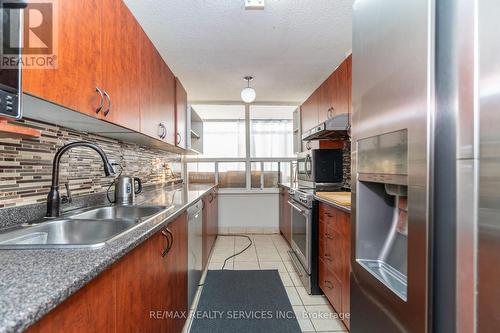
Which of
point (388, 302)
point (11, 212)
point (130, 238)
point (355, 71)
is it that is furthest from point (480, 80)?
point (11, 212)

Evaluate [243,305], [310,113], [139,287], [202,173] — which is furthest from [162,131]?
[202,173]

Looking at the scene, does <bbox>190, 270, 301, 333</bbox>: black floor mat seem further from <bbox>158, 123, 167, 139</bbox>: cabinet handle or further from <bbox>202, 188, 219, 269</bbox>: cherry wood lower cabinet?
<bbox>158, 123, 167, 139</bbox>: cabinet handle

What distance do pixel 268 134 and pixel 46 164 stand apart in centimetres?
355

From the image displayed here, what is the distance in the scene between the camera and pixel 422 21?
0.76 metres

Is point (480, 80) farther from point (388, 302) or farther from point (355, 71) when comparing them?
point (388, 302)

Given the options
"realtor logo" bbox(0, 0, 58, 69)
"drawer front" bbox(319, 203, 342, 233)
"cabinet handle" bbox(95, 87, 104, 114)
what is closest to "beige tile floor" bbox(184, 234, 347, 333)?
"drawer front" bbox(319, 203, 342, 233)

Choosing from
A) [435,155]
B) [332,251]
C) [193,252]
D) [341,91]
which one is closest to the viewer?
[435,155]

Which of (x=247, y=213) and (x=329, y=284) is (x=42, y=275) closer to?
(x=329, y=284)

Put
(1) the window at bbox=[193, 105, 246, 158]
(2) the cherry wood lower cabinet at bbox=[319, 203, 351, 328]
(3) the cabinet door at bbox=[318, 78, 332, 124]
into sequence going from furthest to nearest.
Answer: (1) the window at bbox=[193, 105, 246, 158], (3) the cabinet door at bbox=[318, 78, 332, 124], (2) the cherry wood lower cabinet at bbox=[319, 203, 351, 328]

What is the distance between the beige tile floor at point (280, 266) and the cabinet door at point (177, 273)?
0.97 feet

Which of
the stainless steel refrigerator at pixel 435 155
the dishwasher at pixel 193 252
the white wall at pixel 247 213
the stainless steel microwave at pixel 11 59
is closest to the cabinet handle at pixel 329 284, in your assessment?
the stainless steel refrigerator at pixel 435 155

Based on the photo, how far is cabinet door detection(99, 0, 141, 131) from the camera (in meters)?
1.27

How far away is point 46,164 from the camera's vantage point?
4.26 ft

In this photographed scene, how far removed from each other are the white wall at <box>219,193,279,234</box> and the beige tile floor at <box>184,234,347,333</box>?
0.69 feet
